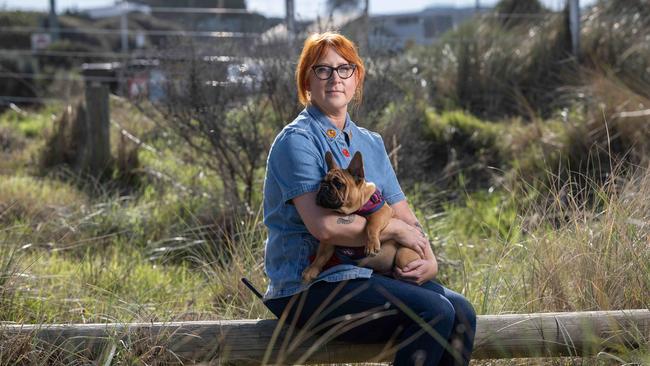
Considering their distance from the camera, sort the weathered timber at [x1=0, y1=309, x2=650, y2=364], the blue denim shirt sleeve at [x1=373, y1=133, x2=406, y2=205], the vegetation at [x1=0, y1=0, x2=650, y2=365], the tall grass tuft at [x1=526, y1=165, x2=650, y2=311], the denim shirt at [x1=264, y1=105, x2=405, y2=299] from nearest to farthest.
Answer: the denim shirt at [x1=264, y1=105, x2=405, y2=299]
the weathered timber at [x1=0, y1=309, x2=650, y2=364]
the blue denim shirt sleeve at [x1=373, y1=133, x2=406, y2=205]
the tall grass tuft at [x1=526, y1=165, x2=650, y2=311]
the vegetation at [x1=0, y1=0, x2=650, y2=365]

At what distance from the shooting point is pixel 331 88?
13.1 ft

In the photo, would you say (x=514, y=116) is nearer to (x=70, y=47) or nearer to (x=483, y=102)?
(x=483, y=102)

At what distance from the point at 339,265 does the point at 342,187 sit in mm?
299

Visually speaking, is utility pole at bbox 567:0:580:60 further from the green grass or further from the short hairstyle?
the short hairstyle

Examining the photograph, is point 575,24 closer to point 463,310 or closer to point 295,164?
point 463,310

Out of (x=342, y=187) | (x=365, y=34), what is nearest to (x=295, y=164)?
(x=342, y=187)

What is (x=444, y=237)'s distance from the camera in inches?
259

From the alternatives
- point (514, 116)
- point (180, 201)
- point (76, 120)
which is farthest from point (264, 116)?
point (514, 116)

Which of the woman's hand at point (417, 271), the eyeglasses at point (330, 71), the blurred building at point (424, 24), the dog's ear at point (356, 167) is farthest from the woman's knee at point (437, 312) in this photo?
the blurred building at point (424, 24)

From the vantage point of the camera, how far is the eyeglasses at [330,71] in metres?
3.99

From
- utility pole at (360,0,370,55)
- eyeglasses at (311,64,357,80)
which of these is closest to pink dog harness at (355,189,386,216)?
eyeglasses at (311,64,357,80)

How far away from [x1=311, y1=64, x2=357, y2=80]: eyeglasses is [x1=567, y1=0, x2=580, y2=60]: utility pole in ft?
26.4

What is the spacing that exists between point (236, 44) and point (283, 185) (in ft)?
16.1

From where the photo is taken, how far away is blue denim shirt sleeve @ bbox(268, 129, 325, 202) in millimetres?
3805
